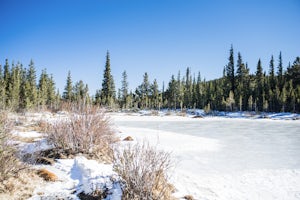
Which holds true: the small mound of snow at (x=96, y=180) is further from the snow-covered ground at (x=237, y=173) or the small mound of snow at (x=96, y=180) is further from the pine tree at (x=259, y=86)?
the pine tree at (x=259, y=86)

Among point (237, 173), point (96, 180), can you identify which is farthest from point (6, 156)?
point (237, 173)

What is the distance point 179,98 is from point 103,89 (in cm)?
2900

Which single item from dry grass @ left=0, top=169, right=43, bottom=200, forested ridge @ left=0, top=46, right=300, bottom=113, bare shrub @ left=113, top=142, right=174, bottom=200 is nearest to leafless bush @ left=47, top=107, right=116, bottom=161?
dry grass @ left=0, top=169, right=43, bottom=200

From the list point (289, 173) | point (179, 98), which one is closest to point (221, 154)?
point (289, 173)

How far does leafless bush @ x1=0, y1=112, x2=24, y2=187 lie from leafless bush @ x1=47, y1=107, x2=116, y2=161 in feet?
6.59

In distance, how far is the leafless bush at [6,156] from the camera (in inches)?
148

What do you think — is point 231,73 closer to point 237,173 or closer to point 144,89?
point 144,89

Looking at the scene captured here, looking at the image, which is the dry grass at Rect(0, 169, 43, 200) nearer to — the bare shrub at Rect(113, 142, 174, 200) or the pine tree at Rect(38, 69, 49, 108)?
the bare shrub at Rect(113, 142, 174, 200)

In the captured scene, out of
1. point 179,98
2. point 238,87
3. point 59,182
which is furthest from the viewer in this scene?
point 179,98

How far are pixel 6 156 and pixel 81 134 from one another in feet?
7.90

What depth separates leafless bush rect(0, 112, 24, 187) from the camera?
3752 mm

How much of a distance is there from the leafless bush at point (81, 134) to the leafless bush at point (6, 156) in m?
2.01

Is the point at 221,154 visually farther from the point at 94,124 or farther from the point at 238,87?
the point at 238,87

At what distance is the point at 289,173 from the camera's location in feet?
19.2
